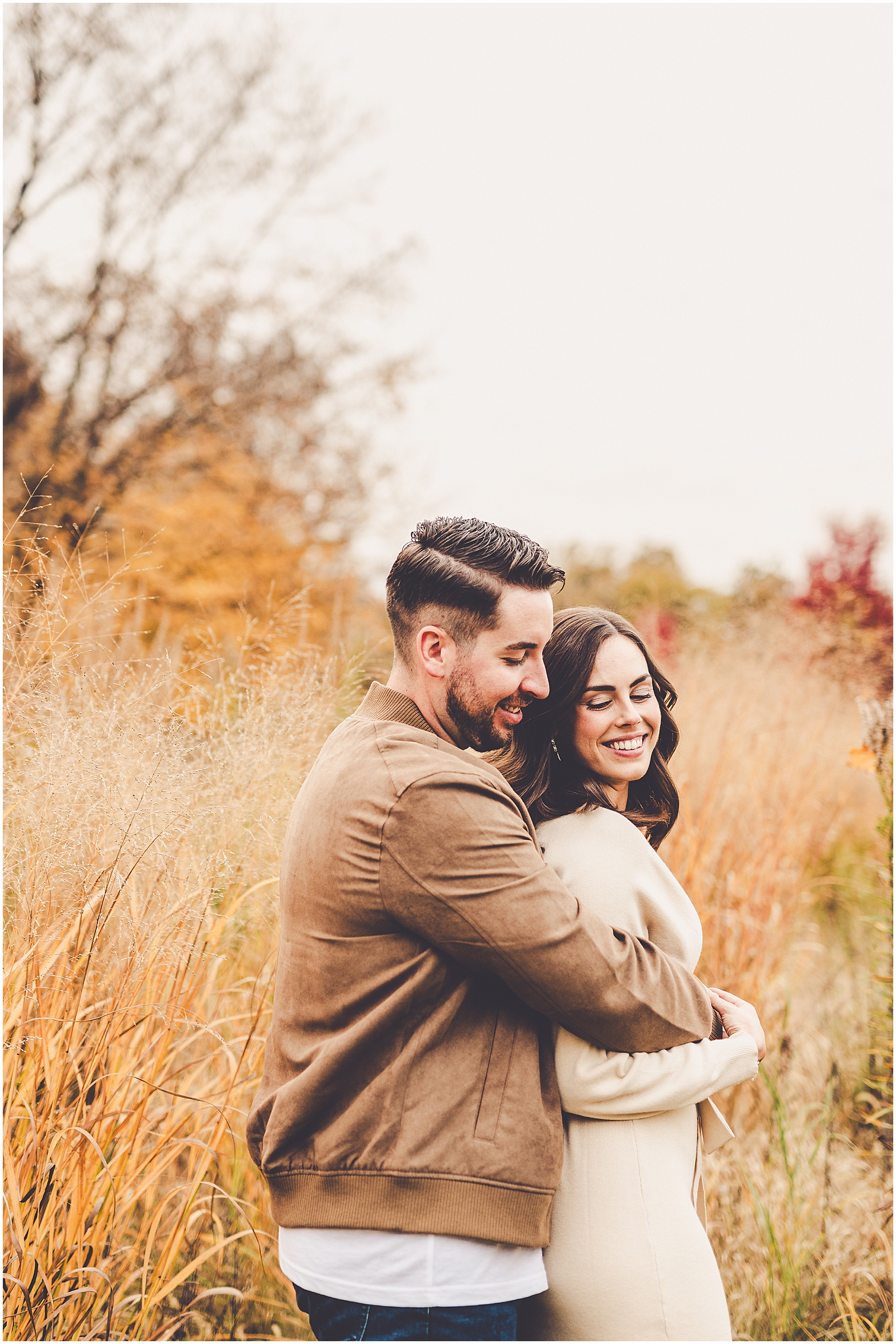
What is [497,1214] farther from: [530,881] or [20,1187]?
[20,1187]

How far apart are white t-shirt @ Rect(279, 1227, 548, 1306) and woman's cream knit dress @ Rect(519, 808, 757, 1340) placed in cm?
13

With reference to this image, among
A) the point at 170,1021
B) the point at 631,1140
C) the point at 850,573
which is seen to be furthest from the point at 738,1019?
the point at 850,573

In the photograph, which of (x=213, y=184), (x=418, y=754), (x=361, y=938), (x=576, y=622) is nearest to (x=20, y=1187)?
(x=361, y=938)

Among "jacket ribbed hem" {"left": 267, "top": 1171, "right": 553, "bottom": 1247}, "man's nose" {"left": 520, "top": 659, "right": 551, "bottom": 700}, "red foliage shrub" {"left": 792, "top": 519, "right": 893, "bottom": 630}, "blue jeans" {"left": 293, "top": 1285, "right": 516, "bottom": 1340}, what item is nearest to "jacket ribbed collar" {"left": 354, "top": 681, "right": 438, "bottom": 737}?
"man's nose" {"left": 520, "top": 659, "right": 551, "bottom": 700}

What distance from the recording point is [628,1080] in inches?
55.7

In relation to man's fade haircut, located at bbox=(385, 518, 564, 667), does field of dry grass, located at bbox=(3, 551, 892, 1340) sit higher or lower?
lower

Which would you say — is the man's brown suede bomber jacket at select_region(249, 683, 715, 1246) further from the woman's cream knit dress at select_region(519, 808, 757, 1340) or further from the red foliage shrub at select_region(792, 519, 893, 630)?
the red foliage shrub at select_region(792, 519, 893, 630)

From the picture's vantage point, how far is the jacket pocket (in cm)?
131

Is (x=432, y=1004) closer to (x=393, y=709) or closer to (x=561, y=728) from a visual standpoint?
(x=393, y=709)

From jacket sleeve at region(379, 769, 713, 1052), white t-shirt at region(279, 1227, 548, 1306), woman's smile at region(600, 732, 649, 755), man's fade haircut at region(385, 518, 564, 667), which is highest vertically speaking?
man's fade haircut at region(385, 518, 564, 667)

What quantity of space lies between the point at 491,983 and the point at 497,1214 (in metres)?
0.31

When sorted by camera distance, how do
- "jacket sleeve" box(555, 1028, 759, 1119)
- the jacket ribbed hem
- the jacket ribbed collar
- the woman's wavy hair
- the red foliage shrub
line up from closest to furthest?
the jacket ribbed hem, "jacket sleeve" box(555, 1028, 759, 1119), the jacket ribbed collar, the woman's wavy hair, the red foliage shrub

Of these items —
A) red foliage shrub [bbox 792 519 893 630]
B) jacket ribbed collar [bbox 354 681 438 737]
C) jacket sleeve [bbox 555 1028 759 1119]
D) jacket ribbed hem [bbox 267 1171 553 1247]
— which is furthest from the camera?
red foliage shrub [bbox 792 519 893 630]

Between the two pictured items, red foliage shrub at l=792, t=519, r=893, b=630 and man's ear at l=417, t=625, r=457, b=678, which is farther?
red foliage shrub at l=792, t=519, r=893, b=630
